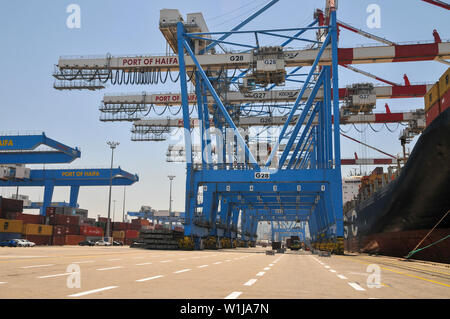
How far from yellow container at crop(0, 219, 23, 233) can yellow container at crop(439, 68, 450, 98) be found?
48.0m

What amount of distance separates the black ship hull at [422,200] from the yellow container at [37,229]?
144ft

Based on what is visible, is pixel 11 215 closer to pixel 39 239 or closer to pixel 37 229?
pixel 37 229

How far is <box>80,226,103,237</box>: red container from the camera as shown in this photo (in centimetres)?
6850

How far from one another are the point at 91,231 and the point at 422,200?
63196mm

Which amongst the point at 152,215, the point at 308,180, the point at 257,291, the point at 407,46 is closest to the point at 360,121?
the point at 407,46

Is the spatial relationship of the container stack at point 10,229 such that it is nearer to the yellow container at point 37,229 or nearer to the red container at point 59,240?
the yellow container at point 37,229

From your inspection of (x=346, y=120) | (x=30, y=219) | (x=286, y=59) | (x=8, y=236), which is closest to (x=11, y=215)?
(x=30, y=219)

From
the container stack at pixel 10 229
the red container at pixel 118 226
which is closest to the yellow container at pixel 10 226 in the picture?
the container stack at pixel 10 229

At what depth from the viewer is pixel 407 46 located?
97.3 ft

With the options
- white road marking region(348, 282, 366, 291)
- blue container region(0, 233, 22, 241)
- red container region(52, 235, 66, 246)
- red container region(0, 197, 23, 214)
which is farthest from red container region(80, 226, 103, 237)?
white road marking region(348, 282, 366, 291)

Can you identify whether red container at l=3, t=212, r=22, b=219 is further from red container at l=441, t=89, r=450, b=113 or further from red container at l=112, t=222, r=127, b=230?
red container at l=441, t=89, r=450, b=113

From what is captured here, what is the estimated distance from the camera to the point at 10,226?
5003cm

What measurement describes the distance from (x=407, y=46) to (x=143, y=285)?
93.5 ft

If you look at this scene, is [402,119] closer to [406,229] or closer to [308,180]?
[308,180]
